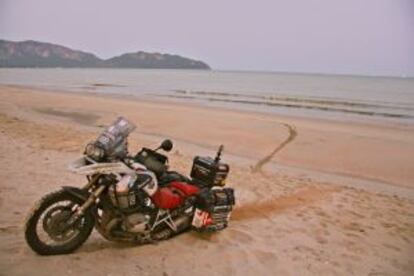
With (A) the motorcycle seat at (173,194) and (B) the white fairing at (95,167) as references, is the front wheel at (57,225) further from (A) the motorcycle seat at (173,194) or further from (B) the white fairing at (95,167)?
(A) the motorcycle seat at (173,194)

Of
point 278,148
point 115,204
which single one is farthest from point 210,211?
point 278,148

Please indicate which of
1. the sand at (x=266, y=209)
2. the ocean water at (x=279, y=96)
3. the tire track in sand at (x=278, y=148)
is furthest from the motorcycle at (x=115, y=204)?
the ocean water at (x=279, y=96)

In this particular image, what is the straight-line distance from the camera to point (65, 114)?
764 inches

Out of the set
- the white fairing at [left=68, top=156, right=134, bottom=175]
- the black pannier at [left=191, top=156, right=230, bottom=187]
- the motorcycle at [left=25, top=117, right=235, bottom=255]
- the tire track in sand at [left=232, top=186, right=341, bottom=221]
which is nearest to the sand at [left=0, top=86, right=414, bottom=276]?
the tire track in sand at [left=232, top=186, right=341, bottom=221]

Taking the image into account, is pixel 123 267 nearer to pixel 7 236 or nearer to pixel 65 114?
pixel 7 236

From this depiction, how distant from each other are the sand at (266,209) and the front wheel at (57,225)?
11 cm

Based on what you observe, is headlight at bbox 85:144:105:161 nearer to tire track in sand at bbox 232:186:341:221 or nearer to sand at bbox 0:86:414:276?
sand at bbox 0:86:414:276

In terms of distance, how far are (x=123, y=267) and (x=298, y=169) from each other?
717cm

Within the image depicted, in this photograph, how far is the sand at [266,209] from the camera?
4512 mm

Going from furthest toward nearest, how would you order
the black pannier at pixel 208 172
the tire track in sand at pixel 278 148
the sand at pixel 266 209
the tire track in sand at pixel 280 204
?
the tire track in sand at pixel 278 148 → the tire track in sand at pixel 280 204 → the black pannier at pixel 208 172 → the sand at pixel 266 209

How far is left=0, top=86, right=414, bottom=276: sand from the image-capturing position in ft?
14.8

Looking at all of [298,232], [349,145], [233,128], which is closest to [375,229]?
[298,232]

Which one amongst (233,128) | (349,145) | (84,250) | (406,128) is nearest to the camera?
(84,250)

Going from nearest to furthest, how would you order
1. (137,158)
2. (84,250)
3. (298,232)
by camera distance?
(84,250), (137,158), (298,232)
